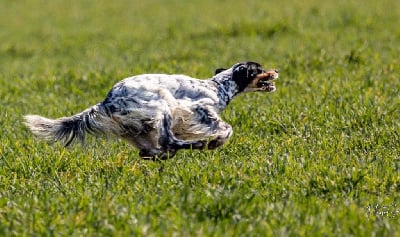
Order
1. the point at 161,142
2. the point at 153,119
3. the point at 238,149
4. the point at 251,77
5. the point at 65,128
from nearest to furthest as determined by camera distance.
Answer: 1. the point at 153,119
2. the point at 161,142
3. the point at 65,128
4. the point at 238,149
5. the point at 251,77

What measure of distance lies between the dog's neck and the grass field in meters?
0.42

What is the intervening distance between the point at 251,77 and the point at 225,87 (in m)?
0.28

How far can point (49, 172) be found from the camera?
6375 millimetres

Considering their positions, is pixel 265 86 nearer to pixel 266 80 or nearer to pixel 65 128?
pixel 266 80

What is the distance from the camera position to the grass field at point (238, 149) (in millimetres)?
4781

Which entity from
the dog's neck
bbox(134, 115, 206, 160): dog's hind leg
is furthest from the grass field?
the dog's neck

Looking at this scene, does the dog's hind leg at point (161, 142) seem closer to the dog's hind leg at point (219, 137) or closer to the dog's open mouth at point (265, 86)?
the dog's hind leg at point (219, 137)

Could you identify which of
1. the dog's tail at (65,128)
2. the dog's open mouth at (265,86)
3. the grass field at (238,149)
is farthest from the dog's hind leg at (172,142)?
the dog's open mouth at (265,86)

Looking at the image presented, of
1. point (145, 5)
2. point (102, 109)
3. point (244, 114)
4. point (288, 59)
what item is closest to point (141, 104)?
point (102, 109)

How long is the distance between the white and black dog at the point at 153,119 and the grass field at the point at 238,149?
18 cm

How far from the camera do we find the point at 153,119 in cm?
618

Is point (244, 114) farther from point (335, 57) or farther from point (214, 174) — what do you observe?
point (335, 57)

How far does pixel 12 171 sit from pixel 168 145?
128 centimetres

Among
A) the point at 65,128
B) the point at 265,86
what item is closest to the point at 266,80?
the point at 265,86
